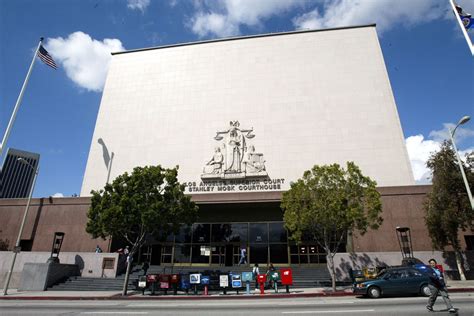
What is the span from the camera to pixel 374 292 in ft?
51.8

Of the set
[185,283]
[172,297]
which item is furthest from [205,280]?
[172,297]

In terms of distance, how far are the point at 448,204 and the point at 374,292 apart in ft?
34.9

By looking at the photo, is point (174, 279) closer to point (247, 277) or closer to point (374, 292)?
point (247, 277)

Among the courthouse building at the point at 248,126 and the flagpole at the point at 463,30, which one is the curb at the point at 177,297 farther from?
the flagpole at the point at 463,30

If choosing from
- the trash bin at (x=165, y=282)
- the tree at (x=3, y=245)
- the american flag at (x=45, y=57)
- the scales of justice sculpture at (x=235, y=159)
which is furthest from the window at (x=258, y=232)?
the tree at (x=3, y=245)

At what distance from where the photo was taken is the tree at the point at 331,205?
19594 millimetres

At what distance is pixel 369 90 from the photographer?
3491cm

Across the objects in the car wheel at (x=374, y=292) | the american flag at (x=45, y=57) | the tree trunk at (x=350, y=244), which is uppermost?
the american flag at (x=45, y=57)

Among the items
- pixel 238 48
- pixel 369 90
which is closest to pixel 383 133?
pixel 369 90

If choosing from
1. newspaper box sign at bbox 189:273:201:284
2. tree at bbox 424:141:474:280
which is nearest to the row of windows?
newspaper box sign at bbox 189:273:201:284

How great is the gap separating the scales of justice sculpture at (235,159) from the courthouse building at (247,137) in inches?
4.9

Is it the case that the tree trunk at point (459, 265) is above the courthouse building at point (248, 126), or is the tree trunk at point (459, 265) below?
below

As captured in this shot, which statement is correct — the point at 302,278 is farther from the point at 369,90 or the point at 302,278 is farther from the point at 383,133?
the point at 369,90

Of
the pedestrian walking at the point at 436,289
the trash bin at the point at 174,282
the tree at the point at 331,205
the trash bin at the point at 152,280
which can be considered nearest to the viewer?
the pedestrian walking at the point at 436,289
